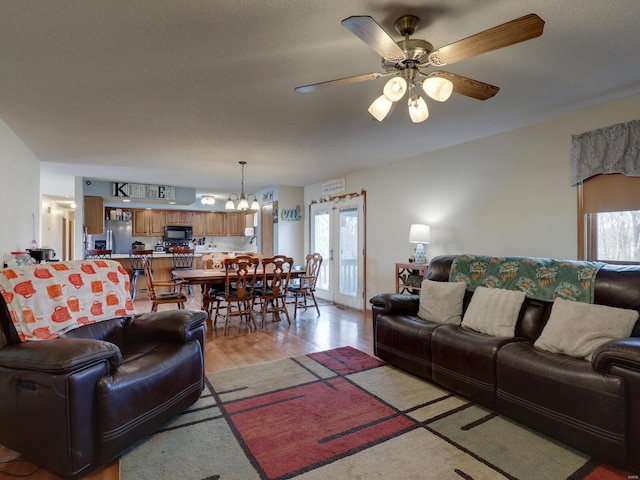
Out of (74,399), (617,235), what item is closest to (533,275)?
(617,235)

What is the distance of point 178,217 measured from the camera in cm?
893

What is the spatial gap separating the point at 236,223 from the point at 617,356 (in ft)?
29.4

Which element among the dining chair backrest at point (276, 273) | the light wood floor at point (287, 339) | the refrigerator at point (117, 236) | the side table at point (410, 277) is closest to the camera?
the light wood floor at point (287, 339)

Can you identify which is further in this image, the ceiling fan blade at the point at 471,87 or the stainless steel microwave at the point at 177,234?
the stainless steel microwave at the point at 177,234

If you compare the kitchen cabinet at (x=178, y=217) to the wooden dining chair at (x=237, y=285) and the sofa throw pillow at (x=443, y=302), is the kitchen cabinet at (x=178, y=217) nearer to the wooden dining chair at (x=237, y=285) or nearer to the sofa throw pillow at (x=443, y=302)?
the wooden dining chair at (x=237, y=285)

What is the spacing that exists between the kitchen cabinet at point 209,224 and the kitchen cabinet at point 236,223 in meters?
0.14

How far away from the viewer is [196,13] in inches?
67.7

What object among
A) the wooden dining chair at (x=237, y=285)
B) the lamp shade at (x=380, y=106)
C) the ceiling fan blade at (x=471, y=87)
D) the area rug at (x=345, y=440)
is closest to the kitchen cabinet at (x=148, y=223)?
the wooden dining chair at (x=237, y=285)

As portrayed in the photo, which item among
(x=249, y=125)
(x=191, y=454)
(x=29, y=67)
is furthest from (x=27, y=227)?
(x=191, y=454)

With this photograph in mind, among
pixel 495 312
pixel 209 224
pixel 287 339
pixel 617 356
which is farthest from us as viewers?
pixel 209 224

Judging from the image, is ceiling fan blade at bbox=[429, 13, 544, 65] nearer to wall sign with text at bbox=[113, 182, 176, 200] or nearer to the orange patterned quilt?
the orange patterned quilt

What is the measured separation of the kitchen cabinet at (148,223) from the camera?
8.39 metres

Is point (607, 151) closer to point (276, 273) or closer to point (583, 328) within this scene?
point (583, 328)

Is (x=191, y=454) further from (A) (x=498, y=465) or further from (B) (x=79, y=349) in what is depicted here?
(A) (x=498, y=465)
